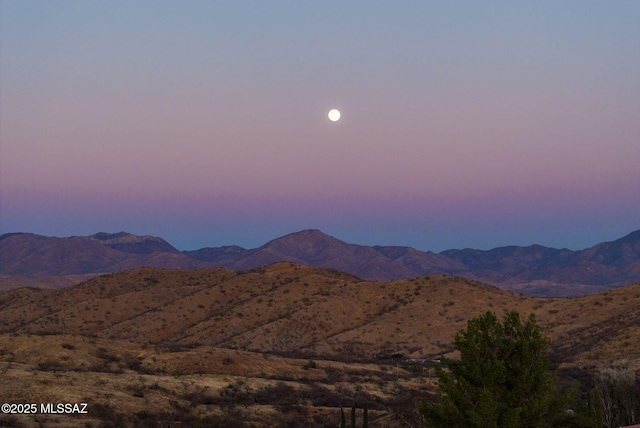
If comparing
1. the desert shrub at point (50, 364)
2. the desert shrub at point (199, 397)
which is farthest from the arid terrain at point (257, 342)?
the desert shrub at point (50, 364)

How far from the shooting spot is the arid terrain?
2817 centimetres

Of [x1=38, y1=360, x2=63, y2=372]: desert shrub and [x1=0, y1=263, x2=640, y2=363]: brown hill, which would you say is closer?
[x1=38, y1=360, x2=63, y2=372]: desert shrub

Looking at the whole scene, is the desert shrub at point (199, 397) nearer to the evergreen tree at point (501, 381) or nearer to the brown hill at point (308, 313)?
the evergreen tree at point (501, 381)

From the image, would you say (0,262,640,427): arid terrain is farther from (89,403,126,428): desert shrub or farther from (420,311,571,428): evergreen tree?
(420,311,571,428): evergreen tree

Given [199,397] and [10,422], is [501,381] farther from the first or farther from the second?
[199,397]

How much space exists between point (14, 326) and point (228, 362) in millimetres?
56535

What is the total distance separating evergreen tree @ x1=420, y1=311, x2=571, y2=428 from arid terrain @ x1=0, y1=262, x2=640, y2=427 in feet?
30.3

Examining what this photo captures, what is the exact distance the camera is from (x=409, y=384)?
4181 centimetres

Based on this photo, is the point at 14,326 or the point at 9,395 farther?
the point at 14,326

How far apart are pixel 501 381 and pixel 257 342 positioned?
54.5m

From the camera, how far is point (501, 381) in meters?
16.8

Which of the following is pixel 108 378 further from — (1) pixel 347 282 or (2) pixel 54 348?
(1) pixel 347 282

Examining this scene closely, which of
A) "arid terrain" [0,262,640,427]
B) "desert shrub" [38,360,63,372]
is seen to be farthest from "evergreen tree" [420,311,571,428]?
"desert shrub" [38,360,63,372]

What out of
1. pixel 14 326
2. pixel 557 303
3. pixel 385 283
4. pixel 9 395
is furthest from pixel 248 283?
pixel 9 395
